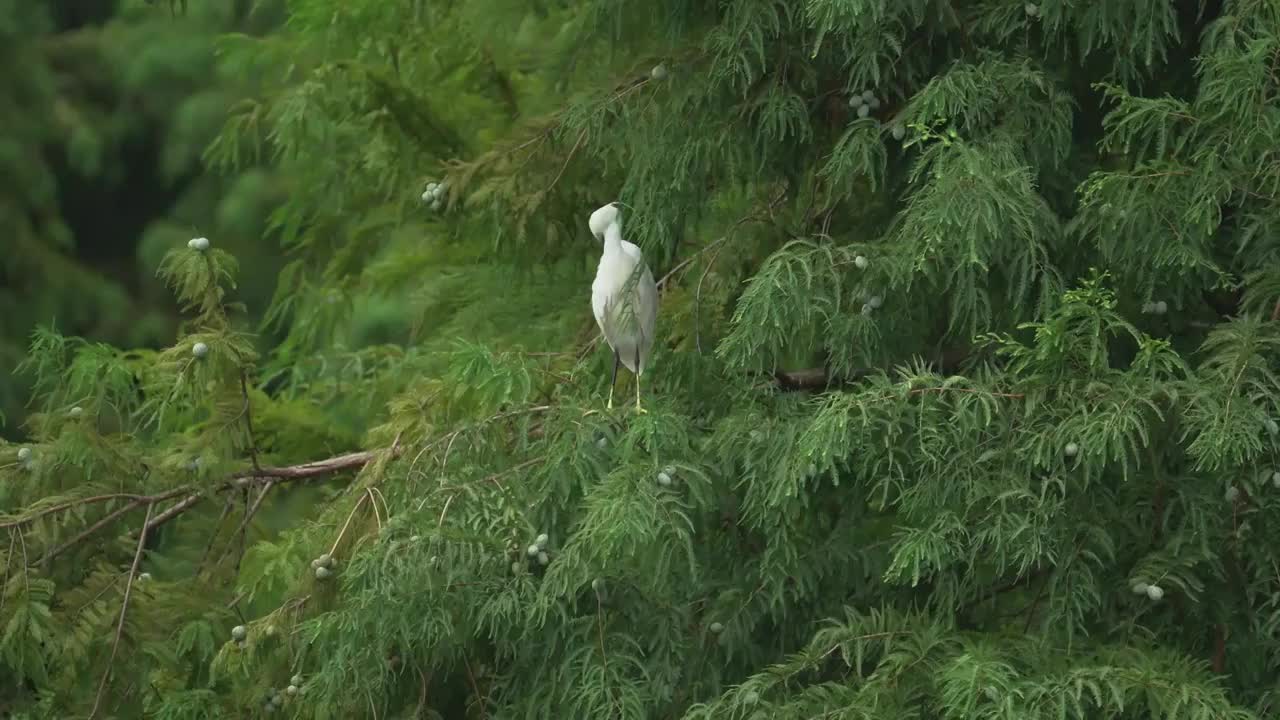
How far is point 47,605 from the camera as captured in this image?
3.90m

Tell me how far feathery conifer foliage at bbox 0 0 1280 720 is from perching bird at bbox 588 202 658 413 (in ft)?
0.38

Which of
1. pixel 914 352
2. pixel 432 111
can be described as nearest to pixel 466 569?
pixel 914 352

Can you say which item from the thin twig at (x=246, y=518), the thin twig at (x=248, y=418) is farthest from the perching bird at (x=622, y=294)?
the thin twig at (x=246, y=518)

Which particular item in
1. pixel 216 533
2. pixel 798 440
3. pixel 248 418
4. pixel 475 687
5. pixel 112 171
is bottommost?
pixel 112 171

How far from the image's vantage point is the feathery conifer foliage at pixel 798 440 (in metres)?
3.24

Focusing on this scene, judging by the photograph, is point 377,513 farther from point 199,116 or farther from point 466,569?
point 199,116

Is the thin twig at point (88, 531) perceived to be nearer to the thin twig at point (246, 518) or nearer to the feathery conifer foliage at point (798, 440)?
the feathery conifer foliage at point (798, 440)

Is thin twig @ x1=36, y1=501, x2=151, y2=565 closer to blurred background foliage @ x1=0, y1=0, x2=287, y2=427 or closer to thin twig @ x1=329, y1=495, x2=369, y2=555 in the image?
thin twig @ x1=329, y1=495, x2=369, y2=555

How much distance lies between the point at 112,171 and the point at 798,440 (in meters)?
8.10

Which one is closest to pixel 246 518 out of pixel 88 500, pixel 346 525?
pixel 88 500

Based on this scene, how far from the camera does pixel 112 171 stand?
1066 centimetres

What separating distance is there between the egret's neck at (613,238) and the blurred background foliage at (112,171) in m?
4.88

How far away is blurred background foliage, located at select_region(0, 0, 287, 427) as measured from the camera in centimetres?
919

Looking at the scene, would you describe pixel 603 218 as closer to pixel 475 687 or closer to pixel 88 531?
pixel 475 687
